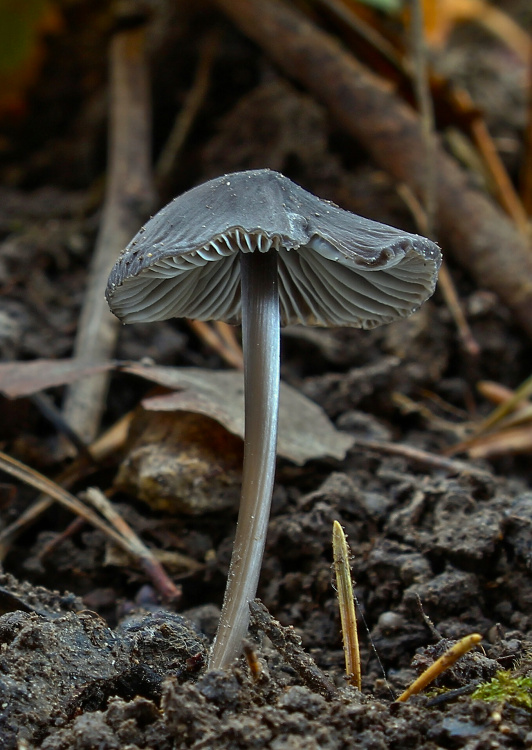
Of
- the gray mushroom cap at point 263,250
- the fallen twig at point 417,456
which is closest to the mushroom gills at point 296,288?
the gray mushroom cap at point 263,250

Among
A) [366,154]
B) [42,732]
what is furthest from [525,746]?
[366,154]

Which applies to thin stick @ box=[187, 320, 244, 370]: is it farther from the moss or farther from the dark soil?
the moss

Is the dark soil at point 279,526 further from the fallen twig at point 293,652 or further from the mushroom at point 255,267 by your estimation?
the mushroom at point 255,267

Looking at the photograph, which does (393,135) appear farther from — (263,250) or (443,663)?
(443,663)

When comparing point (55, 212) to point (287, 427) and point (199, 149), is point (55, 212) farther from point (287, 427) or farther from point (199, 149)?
point (287, 427)

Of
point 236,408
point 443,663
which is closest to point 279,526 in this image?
point 236,408

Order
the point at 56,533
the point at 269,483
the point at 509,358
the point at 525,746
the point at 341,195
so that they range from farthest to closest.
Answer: the point at 341,195 < the point at 509,358 < the point at 56,533 < the point at 269,483 < the point at 525,746

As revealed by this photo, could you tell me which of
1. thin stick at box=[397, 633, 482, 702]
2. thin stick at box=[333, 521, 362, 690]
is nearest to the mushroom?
thin stick at box=[333, 521, 362, 690]
